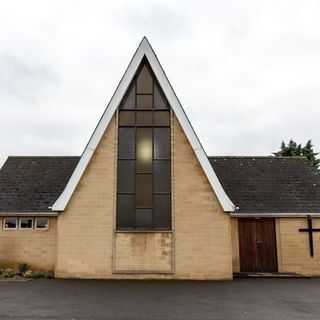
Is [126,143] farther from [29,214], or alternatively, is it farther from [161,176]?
[29,214]

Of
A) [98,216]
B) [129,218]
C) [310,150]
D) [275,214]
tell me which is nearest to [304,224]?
[275,214]

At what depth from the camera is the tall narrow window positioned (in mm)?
12297

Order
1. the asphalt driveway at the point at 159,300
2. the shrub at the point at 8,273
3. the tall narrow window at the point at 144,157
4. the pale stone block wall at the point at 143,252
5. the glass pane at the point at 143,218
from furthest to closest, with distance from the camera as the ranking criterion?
the shrub at the point at 8,273, the tall narrow window at the point at 144,157, the glass pane at the point at 143,218, the pale stone block wall at the point at 143,252, the asphalt driveway at the point at 159,300

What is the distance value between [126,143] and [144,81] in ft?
8.46

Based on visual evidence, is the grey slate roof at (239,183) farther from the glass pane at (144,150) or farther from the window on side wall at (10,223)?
the glass pane at (144,150)

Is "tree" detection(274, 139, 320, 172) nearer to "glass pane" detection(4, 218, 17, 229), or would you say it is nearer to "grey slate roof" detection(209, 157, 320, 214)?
"grey slate roof" detection(209, 157, 320, 214)

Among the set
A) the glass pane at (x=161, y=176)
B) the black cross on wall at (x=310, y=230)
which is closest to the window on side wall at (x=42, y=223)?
the glass pane at (x=161, y=176)

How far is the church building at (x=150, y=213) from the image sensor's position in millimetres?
11984

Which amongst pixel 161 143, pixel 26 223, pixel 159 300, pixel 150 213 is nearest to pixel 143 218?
pixel 150 213

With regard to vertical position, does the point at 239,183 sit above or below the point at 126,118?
below

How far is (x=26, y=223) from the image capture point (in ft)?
45.6

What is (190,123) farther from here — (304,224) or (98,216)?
(304,224)

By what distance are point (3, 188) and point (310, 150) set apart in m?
30.4

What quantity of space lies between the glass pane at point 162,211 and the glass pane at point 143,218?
0.18 m
